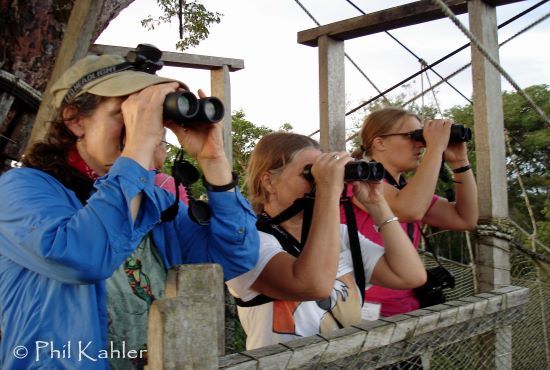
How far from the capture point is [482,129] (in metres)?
2.48

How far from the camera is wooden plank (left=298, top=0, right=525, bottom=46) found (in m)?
2.55

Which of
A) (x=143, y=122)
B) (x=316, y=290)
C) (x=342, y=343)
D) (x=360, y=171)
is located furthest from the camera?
(x=360, y=171)

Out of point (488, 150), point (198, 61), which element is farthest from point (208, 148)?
point (198, 61)

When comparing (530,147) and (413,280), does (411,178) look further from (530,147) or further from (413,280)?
(530,147)

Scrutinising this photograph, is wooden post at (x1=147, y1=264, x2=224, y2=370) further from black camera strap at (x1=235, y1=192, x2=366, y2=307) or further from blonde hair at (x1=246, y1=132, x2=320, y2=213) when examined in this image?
blonde hair at (x1=246, y1=132, x2=320, y2=213)

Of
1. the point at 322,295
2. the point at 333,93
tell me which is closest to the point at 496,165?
the point at 333,93

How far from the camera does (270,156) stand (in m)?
1.70

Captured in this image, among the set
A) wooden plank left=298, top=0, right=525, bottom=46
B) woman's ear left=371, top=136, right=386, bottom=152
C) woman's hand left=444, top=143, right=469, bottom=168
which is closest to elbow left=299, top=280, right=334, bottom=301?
woman's ear left=371, top=136, right=386, bottom=152

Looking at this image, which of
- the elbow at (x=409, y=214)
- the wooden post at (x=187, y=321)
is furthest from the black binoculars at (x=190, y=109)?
the elbow at (x=409, y=214)

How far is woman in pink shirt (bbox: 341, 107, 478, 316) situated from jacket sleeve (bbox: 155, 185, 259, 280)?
0.70 m

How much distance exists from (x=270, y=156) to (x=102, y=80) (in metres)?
0.68

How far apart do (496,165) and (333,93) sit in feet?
2.73

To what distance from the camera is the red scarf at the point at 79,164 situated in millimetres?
1125

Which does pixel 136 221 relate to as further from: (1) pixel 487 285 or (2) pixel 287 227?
(1) pixel 487 285
